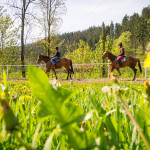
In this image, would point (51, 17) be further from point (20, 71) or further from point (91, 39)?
point (91, 39)

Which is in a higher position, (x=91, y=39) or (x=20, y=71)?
(x=91, y=39)

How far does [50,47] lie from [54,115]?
19.4 metres

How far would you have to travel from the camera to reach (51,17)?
730 inches

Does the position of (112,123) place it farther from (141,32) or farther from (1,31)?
(141,32)

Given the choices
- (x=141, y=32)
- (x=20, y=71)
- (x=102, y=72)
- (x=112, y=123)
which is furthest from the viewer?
(x=141, y=32)

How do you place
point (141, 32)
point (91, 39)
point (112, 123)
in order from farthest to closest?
point (91, 39) → point (141, 32) → point (112, 123)

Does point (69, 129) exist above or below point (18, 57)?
below

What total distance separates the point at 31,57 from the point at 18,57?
6.13 feet

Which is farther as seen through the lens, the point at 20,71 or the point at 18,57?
the point at 18,57

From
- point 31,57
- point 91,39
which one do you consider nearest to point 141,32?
point 91,39

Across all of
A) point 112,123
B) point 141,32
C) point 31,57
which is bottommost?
point 112,123

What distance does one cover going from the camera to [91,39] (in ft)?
243

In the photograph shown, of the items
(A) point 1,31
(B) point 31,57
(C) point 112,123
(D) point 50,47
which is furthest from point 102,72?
(C) point 112,123

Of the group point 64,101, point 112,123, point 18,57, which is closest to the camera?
point 64,101
